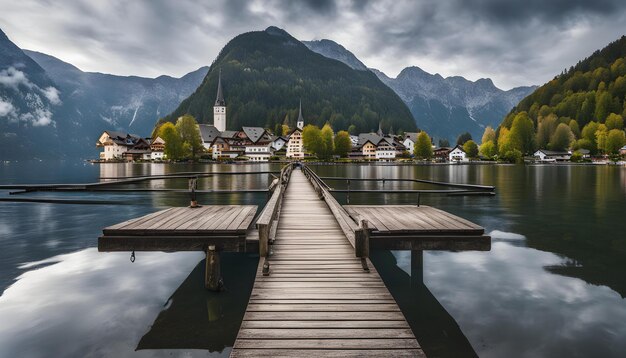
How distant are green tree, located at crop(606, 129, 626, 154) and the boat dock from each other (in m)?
166

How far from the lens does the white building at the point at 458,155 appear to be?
7323 inches

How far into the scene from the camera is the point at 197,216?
12250 millimetres

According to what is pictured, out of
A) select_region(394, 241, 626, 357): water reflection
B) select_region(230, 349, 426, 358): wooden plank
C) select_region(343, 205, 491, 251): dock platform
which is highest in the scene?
select_region(343, 205, 491, 251): dock platform

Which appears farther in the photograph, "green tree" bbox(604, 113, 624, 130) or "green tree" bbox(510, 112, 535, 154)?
"green tree" bbox(604, 113, 624, 130)

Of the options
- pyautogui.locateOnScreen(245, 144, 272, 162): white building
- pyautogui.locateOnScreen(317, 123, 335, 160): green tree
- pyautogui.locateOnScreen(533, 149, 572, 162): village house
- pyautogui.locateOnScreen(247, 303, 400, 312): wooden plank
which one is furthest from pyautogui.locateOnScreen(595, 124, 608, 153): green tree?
pyautogui.locateOnScreen(247, 303, 400, 312): wooden plank

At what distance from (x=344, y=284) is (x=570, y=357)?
557 cm

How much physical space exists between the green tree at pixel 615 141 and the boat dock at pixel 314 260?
545ft

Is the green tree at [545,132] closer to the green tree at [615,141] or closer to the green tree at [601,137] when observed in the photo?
the green tree at [601,137]

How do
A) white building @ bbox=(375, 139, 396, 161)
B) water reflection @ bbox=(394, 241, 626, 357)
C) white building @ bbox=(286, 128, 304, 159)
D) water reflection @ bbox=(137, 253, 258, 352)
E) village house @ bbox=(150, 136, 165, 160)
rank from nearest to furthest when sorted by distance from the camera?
water reflection @ bbox=(137, 253, 258, 352) < water reflection @ bbox=(394, 241, 626, 357) < village house @ bbox=(150, 136, 165, 160) < white building @ bbox=(286, 128, 304, 159) < white building @ bbox=(375, 139, 396, 161)

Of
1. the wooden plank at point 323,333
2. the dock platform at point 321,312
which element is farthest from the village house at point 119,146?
the wooden plank at point 323,333

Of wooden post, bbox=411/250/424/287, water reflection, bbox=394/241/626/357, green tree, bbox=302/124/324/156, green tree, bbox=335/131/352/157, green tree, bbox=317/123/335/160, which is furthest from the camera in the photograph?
green tree, bbox=335/131/352/157

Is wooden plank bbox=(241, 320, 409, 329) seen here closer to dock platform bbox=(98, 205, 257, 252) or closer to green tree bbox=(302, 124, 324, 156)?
dock platform bbox=(98, 205, 257, 252)

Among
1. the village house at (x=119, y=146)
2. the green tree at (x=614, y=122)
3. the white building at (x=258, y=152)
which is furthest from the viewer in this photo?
the village house at (x=119, y=146)

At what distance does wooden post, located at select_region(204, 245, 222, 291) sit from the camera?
33.7 ft
